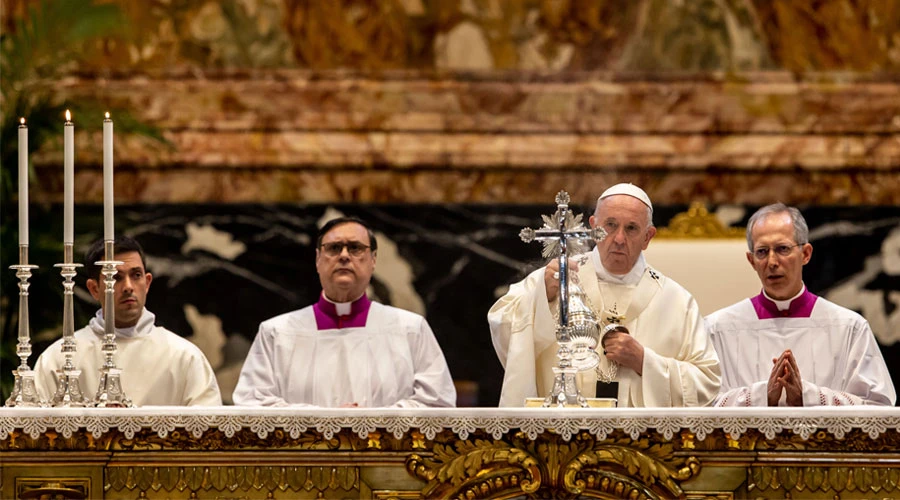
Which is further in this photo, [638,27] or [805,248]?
Result: [638,27]

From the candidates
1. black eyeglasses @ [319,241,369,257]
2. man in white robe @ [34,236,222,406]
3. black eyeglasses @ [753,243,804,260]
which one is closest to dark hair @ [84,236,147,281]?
man in white robe @ [34,236,222,406]

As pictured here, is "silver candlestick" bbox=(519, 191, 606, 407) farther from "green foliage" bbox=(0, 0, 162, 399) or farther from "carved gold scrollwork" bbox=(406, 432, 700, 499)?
"green foliage" bbox=(0, 0, 162, 399)

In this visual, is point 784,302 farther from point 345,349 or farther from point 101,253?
point 101,253

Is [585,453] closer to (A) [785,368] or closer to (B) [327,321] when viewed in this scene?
(A) [785,368]

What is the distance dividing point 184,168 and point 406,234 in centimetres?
121

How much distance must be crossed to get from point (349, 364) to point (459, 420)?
191 cm

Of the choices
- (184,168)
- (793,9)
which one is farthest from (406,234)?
(793,9)

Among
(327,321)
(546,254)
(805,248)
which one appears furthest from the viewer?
(327,321)

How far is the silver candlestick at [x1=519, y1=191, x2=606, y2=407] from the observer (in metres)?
5.17

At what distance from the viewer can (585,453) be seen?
4.97 meters

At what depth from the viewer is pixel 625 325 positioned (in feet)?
20.0

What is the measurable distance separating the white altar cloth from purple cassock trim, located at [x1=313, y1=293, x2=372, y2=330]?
1.94 metres

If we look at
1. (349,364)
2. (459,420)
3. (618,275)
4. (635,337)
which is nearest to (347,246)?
(349,364)

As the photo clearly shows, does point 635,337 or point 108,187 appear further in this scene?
point 635,337
